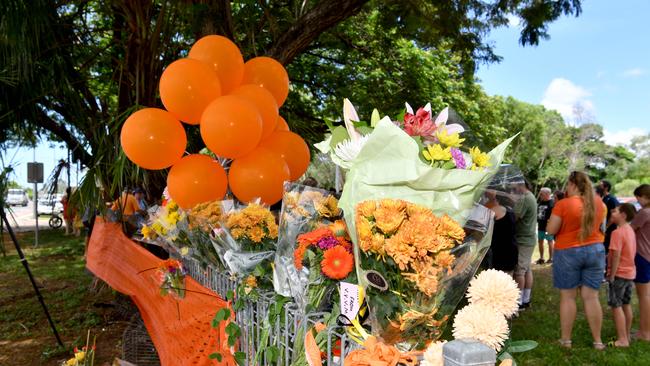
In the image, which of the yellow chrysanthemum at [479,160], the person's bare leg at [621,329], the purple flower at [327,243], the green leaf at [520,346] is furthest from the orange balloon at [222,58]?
the person's bare leg at [621,329]

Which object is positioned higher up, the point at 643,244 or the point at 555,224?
the point at 555,224

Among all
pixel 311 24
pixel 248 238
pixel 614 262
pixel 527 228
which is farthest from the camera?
pixel 527 228

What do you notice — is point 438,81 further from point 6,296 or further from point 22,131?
point 6,296

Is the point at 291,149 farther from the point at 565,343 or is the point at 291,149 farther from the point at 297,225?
the point at 565,343

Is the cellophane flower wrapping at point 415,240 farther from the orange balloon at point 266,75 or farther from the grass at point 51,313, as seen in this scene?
the grass at point 51,313

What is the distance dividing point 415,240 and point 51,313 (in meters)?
6.94

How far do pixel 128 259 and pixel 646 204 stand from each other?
5003 millimetres

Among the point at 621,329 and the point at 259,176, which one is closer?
the point at 259,176

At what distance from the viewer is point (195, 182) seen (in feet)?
10.2

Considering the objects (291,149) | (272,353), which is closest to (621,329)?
(291,149)

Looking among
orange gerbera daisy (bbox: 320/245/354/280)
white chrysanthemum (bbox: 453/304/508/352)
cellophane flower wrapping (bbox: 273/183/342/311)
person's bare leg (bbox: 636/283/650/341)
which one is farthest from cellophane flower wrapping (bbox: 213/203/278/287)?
person's bare leg (bbox: 636/283/650/341)

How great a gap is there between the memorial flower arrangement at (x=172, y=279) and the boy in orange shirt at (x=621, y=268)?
4.10 metres

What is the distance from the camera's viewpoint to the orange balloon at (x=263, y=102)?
3.25m

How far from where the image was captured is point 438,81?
34.2 ft
